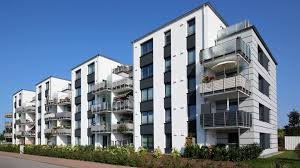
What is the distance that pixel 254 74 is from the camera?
93.4 ft

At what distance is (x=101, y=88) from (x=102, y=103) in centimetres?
208

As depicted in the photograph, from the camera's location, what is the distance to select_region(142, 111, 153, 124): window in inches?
1467

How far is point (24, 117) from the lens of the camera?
7581 centimetres

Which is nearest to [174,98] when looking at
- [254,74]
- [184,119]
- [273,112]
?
[184,119]

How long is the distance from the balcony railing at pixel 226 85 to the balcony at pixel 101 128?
17999 millimetres

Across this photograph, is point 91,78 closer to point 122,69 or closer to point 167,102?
point 122,69

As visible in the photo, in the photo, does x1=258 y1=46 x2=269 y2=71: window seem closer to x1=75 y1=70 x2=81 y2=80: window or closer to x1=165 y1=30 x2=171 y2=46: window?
x1=165 y1=30 x2=171 y2=46: window

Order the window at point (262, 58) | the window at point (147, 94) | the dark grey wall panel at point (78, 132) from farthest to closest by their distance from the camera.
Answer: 1. the dark grey wall panel at point (78, 132)
2. the window at point (147, 94)
3. the window at point (262, 58)

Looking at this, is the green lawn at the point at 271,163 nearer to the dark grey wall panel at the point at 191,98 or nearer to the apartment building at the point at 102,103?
the dark grey wall panel at the point at 191,98

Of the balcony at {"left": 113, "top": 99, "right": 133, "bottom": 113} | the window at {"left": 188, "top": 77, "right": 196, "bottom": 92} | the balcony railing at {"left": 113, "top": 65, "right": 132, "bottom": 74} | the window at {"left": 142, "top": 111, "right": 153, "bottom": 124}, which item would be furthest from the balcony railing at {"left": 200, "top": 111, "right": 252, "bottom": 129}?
the balcony railing at {"left": 113, "top": 65, "right": 132, "bottom": 74}

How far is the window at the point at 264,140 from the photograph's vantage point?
30781 millimetres

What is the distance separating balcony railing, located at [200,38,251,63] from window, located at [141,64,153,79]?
9.52 m

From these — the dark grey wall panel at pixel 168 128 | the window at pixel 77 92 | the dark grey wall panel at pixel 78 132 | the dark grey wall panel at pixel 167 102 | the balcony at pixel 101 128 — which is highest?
the window at pixel 77 92

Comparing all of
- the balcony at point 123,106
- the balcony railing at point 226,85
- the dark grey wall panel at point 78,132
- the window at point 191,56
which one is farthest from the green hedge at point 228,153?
the dark grey wall panel at point 78,132
